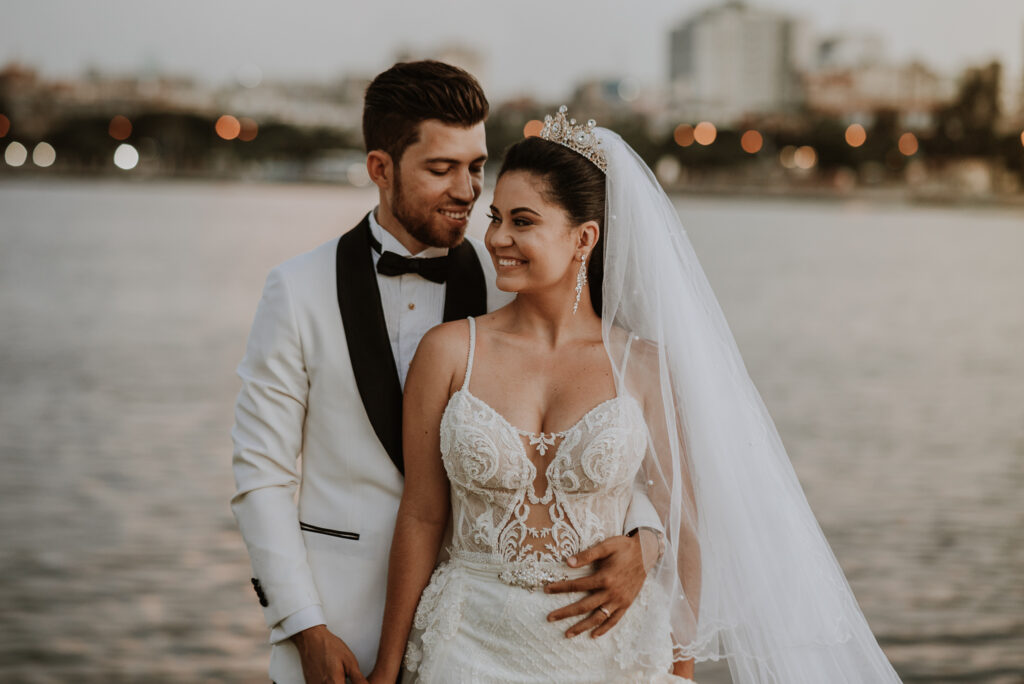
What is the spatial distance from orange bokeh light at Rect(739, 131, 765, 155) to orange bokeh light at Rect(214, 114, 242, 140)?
4023 cm

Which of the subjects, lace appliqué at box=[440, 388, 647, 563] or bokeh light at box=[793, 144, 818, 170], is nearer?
lace appliqué at box=[440, 388, 647, 563]

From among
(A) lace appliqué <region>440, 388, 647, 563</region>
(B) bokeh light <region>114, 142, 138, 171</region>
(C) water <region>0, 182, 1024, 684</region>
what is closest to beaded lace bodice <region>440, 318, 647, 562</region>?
(A) lace appliqué <region>440, 388, 647, 563</region>

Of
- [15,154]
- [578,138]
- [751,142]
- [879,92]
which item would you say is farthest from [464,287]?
[879,92]

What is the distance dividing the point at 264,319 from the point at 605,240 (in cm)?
82

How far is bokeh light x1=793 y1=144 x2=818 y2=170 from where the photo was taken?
96.9 m

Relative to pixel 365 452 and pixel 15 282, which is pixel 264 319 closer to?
pixel 365 452

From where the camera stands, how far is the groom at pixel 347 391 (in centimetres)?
274

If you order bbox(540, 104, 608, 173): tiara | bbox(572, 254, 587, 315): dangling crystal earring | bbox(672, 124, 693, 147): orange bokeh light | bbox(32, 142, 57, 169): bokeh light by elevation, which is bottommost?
bbox(32, 142, 57, 169): bokeh light

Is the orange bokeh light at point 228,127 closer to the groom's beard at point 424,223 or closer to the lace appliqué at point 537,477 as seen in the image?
the groom's beard at point 424,223

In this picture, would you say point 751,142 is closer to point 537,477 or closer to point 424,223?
point 424,223

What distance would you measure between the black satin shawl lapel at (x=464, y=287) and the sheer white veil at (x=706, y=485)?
0.36 metres

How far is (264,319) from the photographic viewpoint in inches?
112

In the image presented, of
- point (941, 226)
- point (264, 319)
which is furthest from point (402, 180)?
point (941, 226)

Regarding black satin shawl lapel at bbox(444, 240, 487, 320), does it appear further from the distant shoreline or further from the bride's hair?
the distant shoreline
